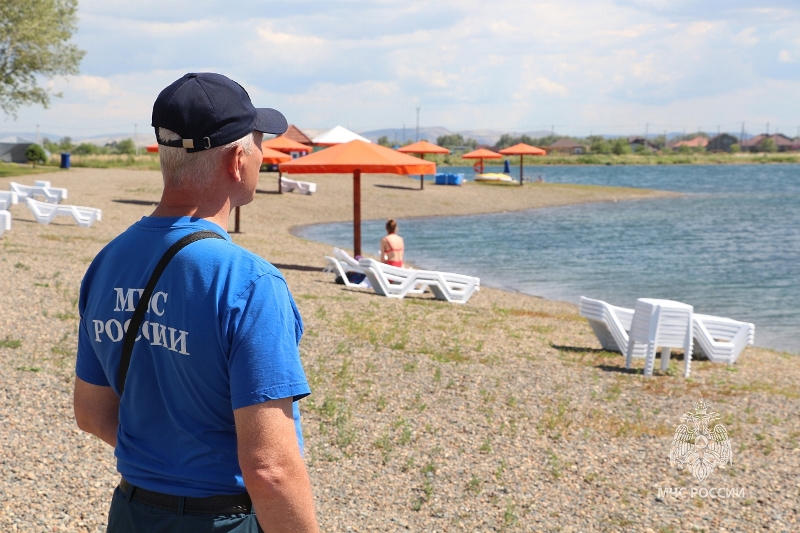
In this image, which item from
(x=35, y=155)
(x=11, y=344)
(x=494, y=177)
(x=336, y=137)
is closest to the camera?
(x=11, y=344)

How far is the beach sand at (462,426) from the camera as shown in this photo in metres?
4.93

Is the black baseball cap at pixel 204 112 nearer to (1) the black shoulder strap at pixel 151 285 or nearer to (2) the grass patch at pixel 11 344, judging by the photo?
(1) the black shoulder strap at pixel 151 285

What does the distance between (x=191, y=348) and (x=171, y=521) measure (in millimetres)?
399

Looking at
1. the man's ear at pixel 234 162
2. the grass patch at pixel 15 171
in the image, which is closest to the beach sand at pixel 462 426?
the man's ear at pixel 234 162

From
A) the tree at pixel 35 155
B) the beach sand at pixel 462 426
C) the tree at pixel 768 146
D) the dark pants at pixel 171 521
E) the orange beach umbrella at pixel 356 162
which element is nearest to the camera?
the dark pants at pixel 171 521

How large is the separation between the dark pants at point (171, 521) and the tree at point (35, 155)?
46.4m

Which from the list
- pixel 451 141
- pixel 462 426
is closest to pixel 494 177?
pixel 462 426

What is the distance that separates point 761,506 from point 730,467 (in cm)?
66

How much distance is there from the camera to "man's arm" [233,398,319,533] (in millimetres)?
1746

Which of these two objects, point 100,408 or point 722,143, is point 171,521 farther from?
point 722,143

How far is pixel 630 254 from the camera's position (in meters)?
25.5

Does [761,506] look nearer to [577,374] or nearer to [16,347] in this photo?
[577,374]

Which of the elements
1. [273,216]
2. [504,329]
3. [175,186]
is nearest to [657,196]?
[273,216]

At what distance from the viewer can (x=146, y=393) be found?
195cm
